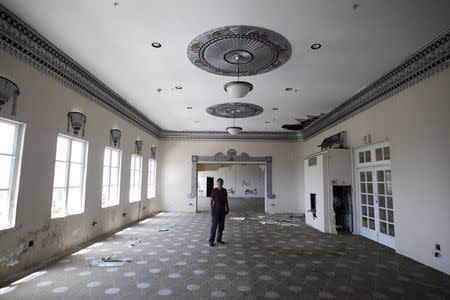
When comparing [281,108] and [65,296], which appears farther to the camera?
[281,108]

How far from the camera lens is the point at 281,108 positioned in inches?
364

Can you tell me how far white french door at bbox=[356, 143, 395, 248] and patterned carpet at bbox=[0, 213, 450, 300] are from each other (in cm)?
45

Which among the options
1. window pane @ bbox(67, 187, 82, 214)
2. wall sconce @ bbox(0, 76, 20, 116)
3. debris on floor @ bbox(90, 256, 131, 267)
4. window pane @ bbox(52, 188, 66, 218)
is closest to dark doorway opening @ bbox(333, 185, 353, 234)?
debris on floor @ bbox(90, 256, 131, 267)

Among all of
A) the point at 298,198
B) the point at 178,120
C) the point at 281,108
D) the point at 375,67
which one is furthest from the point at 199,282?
the point at 298,198

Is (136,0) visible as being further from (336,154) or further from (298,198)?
(298,198)

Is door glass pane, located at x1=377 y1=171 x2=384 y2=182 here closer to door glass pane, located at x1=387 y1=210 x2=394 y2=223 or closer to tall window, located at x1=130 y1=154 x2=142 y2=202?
door glass pane, located at x1=387 y1=210 x2=394 y2=223

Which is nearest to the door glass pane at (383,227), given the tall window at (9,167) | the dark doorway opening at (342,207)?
the dark doorway opening at (342,207)

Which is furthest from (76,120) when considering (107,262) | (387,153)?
(387,153)

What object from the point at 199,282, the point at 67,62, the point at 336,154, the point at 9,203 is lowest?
the point at 199,282

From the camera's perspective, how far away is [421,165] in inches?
211

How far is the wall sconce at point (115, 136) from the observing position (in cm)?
802

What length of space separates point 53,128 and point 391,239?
7.82m

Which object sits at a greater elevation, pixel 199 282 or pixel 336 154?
pixel 336 154

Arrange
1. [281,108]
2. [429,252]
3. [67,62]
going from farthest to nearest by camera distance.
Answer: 1. [281,108]
2. [67,62]
3. [429,252]
